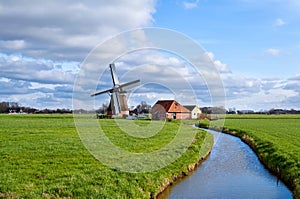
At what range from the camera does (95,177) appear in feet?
42.2

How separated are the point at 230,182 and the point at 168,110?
62.9 metres

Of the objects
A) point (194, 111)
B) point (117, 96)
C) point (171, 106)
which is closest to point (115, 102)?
point (117, 96)

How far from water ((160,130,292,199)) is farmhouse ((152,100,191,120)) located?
5398cm

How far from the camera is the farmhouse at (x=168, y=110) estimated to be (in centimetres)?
7731

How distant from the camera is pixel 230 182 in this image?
1661 centimetres

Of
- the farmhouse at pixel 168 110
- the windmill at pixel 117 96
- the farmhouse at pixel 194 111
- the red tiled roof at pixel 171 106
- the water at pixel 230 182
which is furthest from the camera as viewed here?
the farmhouse at pixel 194 111

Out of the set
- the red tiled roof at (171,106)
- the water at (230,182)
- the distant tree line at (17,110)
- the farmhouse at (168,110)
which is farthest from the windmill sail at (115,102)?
the distant tree line at (17,110)

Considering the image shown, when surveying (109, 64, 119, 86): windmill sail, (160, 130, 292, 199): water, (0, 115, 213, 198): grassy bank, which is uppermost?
(109, 64, 119, 86): windmill sail

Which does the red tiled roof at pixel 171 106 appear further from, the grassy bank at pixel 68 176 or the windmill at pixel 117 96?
the grassy bank at pixel 68 176

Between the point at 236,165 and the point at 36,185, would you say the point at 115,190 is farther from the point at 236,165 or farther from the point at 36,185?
the point at 236,165

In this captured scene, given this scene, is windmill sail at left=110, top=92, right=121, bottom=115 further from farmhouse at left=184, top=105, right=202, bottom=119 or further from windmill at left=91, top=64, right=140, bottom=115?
farmhouse at left=184, top=105, right=202, bottom=119

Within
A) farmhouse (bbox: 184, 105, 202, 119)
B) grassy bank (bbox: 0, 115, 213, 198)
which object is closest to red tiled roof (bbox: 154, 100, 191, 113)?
farmhouse (bbox: 184, 105, 202, 119)

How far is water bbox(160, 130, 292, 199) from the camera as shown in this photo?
47.2 ft

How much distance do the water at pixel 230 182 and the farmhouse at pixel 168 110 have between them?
5398 cm
